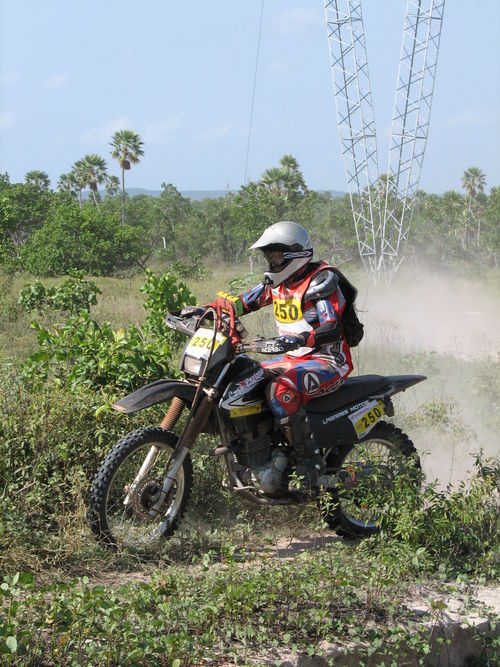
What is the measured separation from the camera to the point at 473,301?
80.2 ft

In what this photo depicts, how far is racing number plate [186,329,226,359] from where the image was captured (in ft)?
17.0

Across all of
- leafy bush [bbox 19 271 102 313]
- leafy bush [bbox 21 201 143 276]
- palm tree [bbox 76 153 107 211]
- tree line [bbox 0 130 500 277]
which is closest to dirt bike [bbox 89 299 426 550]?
leafy bush [bbox 19 271 102 313]

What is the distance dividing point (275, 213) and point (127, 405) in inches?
1535

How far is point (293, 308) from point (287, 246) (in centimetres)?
43

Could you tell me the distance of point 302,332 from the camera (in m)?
5.55

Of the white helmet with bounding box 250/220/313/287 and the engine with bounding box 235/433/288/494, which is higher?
the white helmet with bounding box 250/220/313/287

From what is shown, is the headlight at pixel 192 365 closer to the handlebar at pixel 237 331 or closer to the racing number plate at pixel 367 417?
the handlebar at pixel 237 331

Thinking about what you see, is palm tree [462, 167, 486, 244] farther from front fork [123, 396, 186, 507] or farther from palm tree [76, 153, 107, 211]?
front fork [123, 396, 186, 507]

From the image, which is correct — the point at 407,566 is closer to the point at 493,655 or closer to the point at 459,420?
the point at 493,655

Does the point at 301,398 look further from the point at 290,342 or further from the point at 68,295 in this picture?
the point at 68,295

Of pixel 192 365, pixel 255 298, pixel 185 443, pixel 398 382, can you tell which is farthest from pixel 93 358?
pixel 398 382

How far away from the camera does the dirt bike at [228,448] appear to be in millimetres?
5023

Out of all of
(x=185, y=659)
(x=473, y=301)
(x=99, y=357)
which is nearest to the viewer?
(x=185, y=659)

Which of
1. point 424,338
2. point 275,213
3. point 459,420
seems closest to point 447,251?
point 275,213
